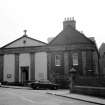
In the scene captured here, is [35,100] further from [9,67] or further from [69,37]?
[9,67]

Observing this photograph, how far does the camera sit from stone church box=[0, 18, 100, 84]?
35.4 m

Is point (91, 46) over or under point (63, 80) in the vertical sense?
over

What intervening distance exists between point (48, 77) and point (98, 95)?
18.9 meters

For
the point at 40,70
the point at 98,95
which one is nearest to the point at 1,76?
the point at 40,70

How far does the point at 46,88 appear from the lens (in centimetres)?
3120

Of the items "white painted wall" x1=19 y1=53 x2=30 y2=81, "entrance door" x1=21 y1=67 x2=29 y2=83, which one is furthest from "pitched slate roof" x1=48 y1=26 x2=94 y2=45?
"entrance door" x1=21 y1=67 x2=29 y2=83

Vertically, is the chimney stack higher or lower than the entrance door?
higher

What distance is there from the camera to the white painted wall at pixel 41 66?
37.3 m

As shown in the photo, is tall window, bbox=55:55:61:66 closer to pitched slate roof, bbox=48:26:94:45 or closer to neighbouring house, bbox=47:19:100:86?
neighbouring house, bbox=47:19:100:86

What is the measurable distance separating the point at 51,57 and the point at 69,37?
4853 mm

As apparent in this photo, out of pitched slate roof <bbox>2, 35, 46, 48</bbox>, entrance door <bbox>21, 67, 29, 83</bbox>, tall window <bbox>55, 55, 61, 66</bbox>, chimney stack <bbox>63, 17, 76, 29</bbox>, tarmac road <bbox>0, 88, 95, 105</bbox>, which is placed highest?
chimney stack <bbox>63, 17, 76, 29</bbox>

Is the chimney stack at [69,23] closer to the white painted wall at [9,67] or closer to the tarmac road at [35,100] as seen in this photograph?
the white painted wall at [9,67]

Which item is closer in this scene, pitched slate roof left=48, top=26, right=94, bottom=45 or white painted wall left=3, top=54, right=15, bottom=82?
pitched slate roof left=48, top=26, right=94, bottom=45

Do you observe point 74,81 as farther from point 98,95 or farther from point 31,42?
point 31,42
